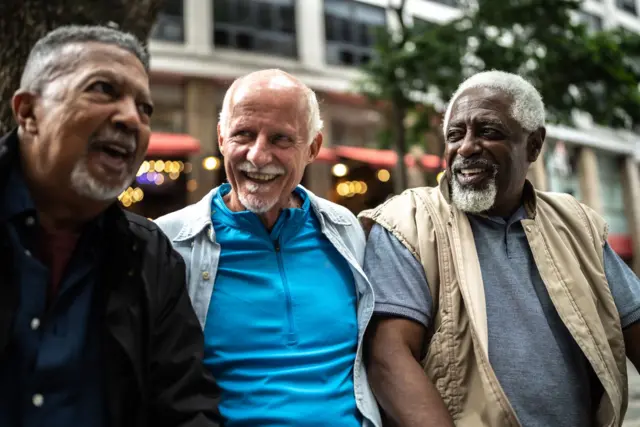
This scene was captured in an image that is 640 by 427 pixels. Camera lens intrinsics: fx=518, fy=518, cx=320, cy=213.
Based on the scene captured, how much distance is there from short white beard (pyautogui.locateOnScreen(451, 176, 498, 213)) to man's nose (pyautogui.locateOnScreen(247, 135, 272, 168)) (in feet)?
2.91

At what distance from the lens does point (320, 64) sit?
48.2 ft

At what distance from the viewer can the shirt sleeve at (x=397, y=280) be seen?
2117mm

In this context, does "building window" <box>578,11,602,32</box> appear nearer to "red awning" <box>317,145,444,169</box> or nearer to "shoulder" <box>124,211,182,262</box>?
"red awning" <box>317,145,444,169</box>

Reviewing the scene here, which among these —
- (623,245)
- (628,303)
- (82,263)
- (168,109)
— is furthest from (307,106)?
(623,245)

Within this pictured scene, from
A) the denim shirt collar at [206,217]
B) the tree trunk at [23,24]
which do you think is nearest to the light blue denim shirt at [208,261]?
the denim shirt collar at [206,217]

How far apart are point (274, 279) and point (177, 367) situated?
22.1 inches

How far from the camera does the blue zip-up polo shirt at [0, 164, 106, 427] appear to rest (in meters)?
1.46

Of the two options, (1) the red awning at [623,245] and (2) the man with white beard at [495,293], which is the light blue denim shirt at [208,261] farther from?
(1) the red awning at [623,245]

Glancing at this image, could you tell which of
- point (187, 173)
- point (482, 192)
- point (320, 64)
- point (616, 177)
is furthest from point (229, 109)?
point (616, 177)

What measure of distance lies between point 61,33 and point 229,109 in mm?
807

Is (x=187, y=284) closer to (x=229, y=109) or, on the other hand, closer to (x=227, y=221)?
(x=227, y=221)

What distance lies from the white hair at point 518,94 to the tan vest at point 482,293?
338mm

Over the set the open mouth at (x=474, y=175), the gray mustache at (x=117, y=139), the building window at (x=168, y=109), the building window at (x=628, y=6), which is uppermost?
the building window at (x=628, y=6)

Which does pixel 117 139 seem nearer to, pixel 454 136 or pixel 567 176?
pixel 454 136
